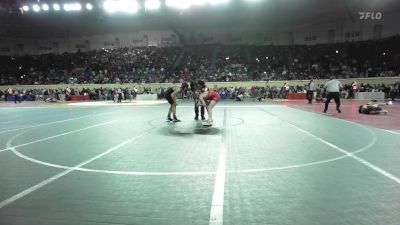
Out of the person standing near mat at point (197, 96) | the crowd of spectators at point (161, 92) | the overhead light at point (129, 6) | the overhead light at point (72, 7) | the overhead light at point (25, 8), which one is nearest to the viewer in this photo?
the person standing near mat at point (197, 96)

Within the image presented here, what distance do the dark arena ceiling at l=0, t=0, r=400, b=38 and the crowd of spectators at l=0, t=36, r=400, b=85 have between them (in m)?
3.07

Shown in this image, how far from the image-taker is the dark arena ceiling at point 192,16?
1187 inches

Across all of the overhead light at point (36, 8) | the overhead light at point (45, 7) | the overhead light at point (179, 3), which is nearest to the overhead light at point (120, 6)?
the overhead light at point (179, 3)

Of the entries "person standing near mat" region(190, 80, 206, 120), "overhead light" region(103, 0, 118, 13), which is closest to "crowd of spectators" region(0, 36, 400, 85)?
"overhead light" region(103, 0, 118, 13)

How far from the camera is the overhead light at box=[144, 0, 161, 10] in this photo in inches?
1073

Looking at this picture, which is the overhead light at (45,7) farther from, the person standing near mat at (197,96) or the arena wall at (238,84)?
the person standing near mat at (197,96)

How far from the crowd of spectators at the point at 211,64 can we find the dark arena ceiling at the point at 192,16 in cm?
307

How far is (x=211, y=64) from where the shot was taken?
43031 mm

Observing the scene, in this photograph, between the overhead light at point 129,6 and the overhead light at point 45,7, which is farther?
the overhead light at point 45,7

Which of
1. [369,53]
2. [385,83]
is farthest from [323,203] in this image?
[369,53]

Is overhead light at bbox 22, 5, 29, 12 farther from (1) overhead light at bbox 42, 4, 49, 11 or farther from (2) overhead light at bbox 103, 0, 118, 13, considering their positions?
(2) overhead light at bbox 103, 0, 118, 13

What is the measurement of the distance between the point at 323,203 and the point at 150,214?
206 cm

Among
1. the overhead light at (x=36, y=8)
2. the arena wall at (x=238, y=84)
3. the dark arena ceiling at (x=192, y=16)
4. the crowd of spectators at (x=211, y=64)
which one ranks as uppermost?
the dark arena ceiling at (x=192, y=16)

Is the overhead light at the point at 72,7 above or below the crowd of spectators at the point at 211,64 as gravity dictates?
above
